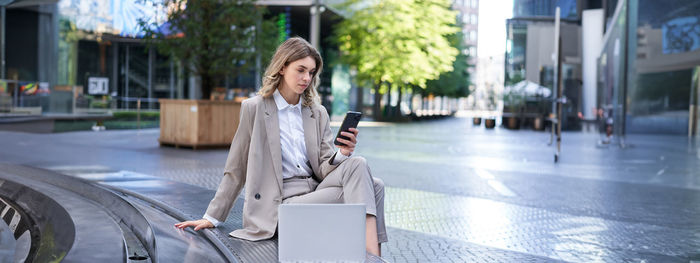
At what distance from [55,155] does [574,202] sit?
27.2 ft

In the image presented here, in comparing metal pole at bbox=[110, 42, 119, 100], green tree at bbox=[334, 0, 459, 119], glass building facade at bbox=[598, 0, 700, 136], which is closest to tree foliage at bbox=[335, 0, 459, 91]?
green tree at bbox=[334, 0, 459, 119]

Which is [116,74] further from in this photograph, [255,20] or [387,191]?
[387,191]

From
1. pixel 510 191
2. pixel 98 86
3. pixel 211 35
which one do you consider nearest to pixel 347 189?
pixel 510 191

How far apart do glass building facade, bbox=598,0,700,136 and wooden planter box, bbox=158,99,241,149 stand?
28.3ft

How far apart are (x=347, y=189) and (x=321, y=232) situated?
1.50 ft

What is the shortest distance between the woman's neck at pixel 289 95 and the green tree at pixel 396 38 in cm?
3018

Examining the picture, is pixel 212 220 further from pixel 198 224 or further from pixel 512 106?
pixel 512 106

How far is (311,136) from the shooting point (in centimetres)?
383

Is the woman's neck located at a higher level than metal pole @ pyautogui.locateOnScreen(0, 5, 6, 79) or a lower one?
lower

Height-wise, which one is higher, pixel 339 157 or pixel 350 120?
pixel 350 120

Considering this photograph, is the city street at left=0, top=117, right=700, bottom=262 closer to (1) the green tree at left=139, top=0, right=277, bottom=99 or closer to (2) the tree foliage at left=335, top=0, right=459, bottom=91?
(1) the green tree at left=139, top=0, right=277, bottom=99

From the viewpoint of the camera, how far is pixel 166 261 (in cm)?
326

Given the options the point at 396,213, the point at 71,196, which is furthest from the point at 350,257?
the point at 396,213

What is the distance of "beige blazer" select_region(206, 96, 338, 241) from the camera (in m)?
3.62
